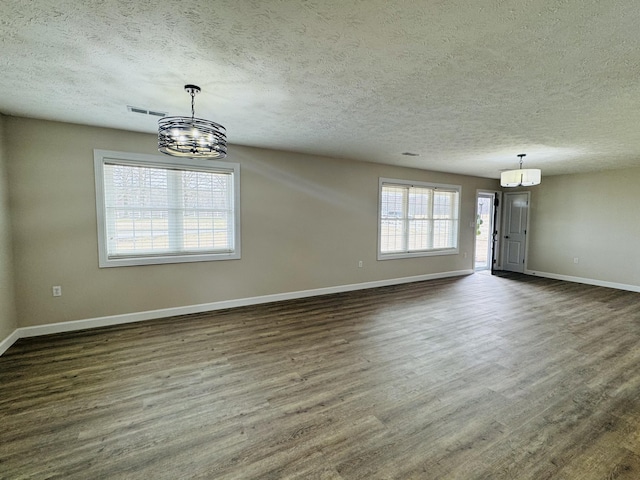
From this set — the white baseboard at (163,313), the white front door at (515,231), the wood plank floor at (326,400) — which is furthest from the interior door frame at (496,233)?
the wood plank floor at (326,400)

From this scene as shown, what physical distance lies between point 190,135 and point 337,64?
48.5 inches

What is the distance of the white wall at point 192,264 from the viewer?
335cm

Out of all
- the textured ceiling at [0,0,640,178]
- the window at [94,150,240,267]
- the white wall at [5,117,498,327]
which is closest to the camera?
the textured ceiling at [0,0,640,178]

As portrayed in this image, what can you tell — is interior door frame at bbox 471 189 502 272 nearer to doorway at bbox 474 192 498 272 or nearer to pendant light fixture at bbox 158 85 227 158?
doorway at bbox 474 192 498 272

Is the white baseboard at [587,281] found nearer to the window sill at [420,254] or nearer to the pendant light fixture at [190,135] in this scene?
Result: the window sill at [420,254]

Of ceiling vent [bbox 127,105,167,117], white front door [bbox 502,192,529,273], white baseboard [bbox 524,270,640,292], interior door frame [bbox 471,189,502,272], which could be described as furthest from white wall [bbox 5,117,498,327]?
white baseboard [bbox 524,270,640,292]

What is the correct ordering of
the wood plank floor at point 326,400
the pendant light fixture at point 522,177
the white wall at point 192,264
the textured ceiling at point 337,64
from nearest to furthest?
the textured ceiling at point 337,64 → the wood plank floor at point 326,400 → the white wall at point 192,264 → the pendant light fixture at point 522,177

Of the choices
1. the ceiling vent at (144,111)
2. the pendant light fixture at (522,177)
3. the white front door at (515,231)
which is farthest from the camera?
the white front door at (515,231)

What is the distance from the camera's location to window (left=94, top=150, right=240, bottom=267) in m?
3.71

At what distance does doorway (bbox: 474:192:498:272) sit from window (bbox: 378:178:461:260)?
3.56 feet

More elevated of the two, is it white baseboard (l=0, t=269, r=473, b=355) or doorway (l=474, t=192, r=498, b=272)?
doorway (l=474, t=192, r=498, b=272)

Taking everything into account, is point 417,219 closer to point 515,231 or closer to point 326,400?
point 515,231

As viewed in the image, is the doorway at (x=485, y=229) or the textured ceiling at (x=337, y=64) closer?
the textured ceiling at (x=337, y=64)

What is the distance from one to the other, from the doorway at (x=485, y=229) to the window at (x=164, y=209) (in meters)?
6.04
